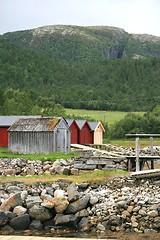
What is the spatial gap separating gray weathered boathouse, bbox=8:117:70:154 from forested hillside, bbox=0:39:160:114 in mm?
84432

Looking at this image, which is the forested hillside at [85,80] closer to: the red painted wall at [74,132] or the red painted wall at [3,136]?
the red painted wall at [74,132]

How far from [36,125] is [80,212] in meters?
23.6

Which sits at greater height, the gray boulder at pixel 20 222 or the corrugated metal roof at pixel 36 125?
the corrugated metal roof at pixel 36 125

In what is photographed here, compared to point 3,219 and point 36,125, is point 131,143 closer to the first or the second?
point 36,125

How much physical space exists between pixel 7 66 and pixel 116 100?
32661 mm

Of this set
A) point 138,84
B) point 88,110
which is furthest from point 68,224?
point 138,84

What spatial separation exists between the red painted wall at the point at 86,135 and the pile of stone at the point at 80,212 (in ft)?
124

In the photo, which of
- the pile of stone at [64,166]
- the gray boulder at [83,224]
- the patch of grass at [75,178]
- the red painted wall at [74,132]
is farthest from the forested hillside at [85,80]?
the gray boulder at [83,224]

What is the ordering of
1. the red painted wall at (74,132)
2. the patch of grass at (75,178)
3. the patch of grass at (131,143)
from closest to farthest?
the patch of grass at (75,178) → the red painted wall at (74,132) → the patch of grass at (131,143)

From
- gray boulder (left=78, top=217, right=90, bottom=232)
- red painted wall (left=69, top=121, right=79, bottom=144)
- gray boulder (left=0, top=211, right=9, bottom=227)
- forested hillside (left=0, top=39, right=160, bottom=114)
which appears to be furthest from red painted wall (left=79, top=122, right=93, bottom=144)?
forested hillside (left=0, top=39, right=160, bottom=114)

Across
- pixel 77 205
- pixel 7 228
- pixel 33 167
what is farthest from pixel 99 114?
pixel 7 228

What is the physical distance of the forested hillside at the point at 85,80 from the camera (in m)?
139

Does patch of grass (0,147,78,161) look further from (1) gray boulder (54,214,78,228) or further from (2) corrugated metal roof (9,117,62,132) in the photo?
(1) gray boulder (54,214,78,228)

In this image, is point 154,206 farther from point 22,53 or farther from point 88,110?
point 22,53
